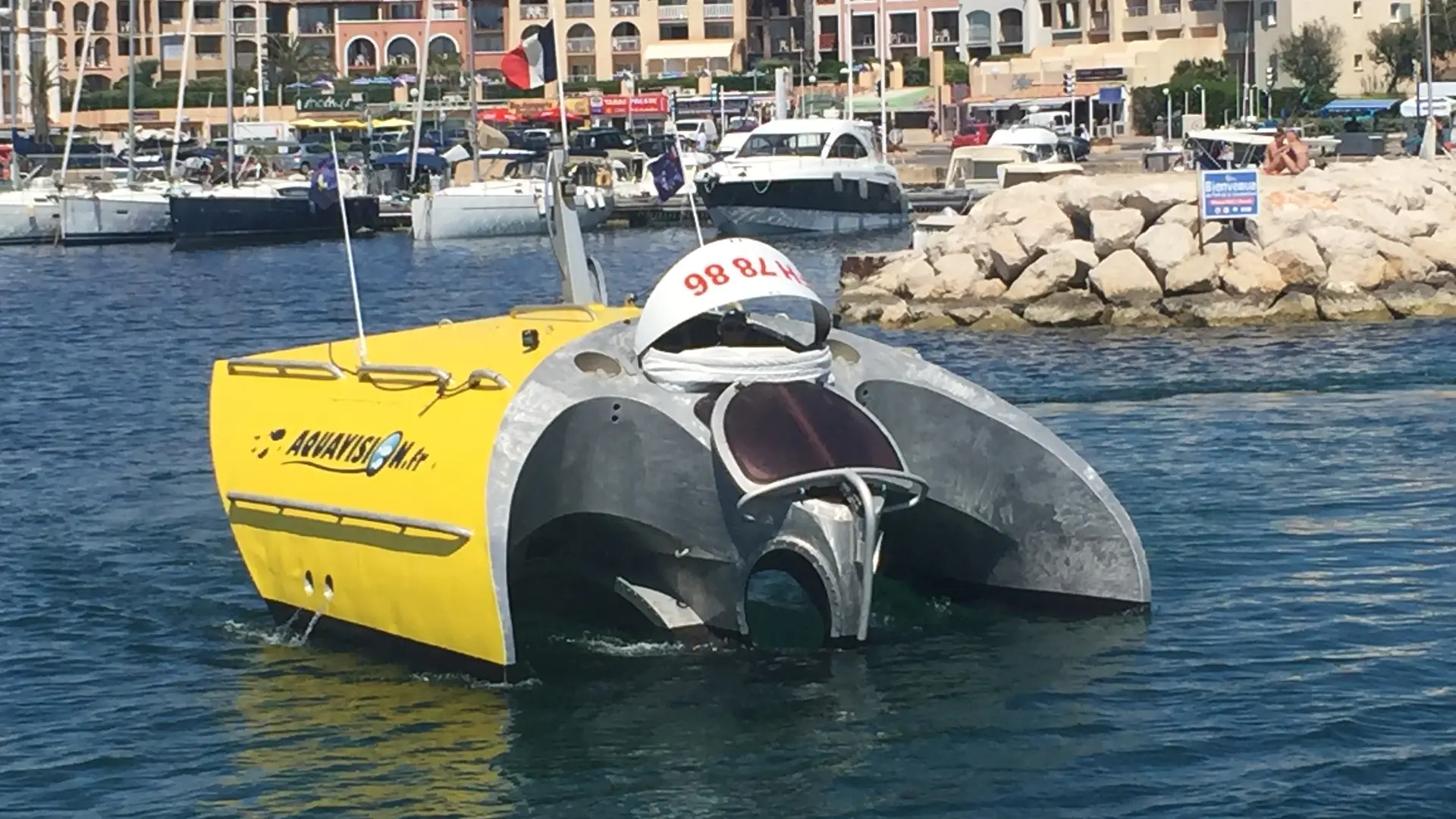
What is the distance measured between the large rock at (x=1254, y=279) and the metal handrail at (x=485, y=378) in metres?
22.4

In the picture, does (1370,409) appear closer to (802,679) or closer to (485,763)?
(802,679)

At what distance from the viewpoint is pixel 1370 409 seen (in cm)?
2650

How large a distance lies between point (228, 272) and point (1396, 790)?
165ft

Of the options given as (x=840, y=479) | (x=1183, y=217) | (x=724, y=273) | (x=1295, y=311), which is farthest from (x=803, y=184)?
(x=840, y=479)

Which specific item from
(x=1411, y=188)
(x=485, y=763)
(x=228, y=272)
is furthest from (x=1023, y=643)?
(x=228, y=272)

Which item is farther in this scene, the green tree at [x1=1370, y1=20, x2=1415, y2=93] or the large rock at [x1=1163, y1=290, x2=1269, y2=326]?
the green tree at [x1=1370, y1=20, x2=1415, y2=93]

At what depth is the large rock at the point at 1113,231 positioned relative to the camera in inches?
1506

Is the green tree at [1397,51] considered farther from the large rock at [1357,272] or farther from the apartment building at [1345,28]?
the large rock at [1357,272]

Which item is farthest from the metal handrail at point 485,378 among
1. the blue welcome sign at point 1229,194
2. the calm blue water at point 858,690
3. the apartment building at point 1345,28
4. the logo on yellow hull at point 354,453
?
the apartment building at point 1345,28

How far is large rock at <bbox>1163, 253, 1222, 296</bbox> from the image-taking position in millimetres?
36688

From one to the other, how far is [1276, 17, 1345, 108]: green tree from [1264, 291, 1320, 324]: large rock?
70.9 meters

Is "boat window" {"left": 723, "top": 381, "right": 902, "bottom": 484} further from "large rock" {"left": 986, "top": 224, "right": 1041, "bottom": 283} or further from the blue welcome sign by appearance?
"large rock" {"left": 986, "top": 224, "right": 1041, "bottom": 283}

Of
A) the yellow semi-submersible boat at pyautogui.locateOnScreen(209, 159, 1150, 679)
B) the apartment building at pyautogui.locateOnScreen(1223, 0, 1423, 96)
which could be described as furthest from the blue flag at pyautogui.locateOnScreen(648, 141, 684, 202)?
the apartment building at pyautogui.locateOnScreen(1223, 0, 1423, 96)

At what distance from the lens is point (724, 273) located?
15844mm
